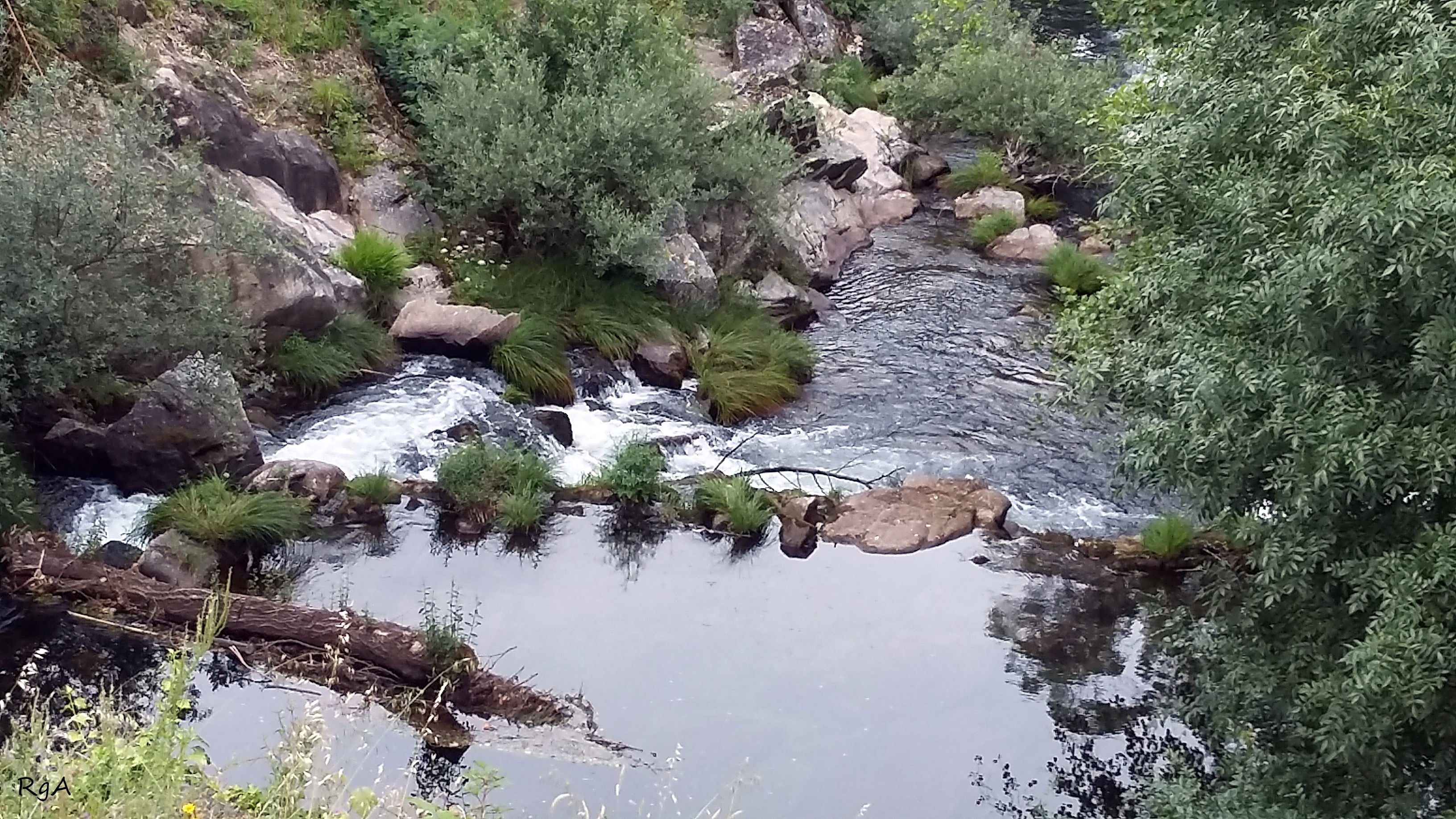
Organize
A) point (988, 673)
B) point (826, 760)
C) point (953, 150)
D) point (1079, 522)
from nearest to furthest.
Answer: point (826, 760)
point (988, 673)
point (1079, 522)
point (953, 150)

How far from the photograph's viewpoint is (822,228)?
17.3 metres

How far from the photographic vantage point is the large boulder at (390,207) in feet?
46.0

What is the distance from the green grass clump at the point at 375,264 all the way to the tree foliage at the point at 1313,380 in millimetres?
8546

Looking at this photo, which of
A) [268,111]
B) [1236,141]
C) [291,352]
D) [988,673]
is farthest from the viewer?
[268,111]

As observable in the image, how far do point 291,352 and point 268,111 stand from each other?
3.92 meters

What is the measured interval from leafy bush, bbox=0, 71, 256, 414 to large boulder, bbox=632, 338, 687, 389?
4.05 metres

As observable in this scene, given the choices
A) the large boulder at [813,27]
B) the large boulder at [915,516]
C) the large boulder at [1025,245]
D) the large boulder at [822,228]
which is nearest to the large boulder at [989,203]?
the large boulder at [1025,245]

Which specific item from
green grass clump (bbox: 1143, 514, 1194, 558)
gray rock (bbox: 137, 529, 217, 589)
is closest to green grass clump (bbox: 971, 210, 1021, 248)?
green grass clump (bbox: 1143, 514, 1194, 558)

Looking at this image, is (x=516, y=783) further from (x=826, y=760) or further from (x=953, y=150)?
(x=953, y=150)

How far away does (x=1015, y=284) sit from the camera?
1630 cm

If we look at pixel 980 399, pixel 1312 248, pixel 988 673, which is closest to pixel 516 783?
pixel 988 673

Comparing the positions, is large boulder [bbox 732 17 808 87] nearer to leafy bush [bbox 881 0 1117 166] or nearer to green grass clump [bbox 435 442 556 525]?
leafy bush [bbox 881 0 1117 166]

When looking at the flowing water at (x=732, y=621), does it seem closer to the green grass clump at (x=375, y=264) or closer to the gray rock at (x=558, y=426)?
the gray rock at (x=558, y=426)

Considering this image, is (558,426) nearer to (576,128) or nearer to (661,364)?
(661,364)
